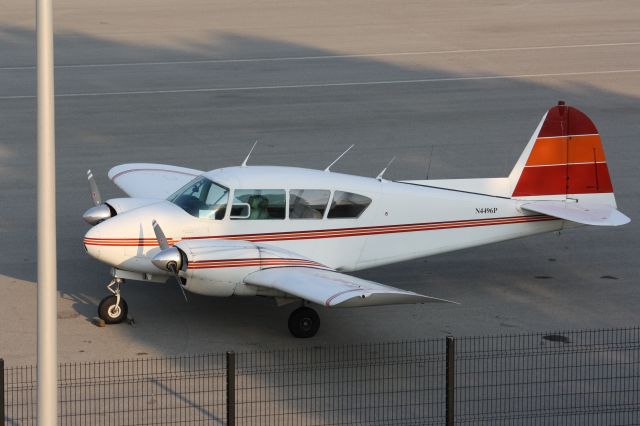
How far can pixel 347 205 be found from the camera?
686 inches

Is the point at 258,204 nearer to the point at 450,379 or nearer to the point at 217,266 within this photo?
the point at 217,266

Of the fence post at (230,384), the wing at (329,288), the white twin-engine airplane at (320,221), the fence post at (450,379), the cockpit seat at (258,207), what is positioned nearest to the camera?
the fence post at (230,384)

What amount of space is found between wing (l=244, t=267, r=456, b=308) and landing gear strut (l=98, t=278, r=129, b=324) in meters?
1.81

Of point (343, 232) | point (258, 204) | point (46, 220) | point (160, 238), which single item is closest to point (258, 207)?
point (258, 204)

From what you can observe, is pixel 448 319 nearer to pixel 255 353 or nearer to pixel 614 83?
pixel 255 353

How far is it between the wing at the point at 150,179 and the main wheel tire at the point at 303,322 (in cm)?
396

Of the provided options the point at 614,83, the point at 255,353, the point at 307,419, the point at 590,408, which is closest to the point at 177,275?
the point at 255,353

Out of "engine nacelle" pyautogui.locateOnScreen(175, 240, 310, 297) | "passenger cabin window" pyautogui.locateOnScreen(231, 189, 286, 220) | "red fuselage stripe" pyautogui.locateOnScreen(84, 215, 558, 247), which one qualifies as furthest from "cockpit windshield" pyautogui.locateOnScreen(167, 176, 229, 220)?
"engine nacelle" pyautogui.locateOnScreen(175, 240, 310, 297)

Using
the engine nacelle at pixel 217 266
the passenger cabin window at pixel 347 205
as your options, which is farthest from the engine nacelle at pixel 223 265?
the passenger cabin window at pixel 347 205

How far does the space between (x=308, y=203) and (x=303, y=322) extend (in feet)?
5.82

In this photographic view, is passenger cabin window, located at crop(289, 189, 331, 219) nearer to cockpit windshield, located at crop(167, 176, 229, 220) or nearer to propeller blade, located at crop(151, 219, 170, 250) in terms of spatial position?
cockpit windshield, located at crop(167, 176, 229, 220)

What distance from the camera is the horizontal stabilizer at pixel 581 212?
17531 mm

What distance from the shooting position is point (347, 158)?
84.8 ft

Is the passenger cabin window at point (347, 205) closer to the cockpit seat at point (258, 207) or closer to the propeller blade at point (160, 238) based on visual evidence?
the cockpit seat at point (258, 207)
